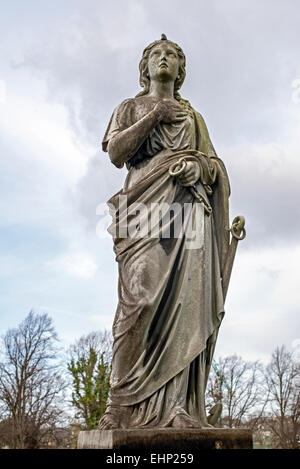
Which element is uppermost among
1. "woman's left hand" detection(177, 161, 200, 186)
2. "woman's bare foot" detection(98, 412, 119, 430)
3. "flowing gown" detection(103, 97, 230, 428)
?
"woman's left hand" detection(177, 161, 200, 186)

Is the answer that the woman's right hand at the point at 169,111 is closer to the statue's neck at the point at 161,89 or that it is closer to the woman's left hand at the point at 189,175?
the statue's neck at the point at 161,89

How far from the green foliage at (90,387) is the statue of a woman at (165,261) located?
35.2m

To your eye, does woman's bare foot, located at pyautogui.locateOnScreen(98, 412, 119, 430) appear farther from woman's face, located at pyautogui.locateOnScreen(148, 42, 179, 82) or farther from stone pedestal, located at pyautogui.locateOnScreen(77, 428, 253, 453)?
woman's face, located at pyautogui.locateOnScreen(148, 42, 179, 82)

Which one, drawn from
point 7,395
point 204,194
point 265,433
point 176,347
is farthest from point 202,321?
point 265,433

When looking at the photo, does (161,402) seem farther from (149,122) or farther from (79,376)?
(79,376)

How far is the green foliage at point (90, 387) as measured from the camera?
40156 mm

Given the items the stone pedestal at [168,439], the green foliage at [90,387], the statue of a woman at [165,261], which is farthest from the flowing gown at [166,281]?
the green foliage at [90,387]

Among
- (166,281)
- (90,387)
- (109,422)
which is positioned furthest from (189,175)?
(90,387)

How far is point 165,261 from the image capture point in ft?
18.9

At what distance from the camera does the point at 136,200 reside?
242 inches

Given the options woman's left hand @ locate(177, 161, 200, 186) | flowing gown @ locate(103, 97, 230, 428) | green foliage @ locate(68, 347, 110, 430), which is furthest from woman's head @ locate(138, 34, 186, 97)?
green foliage @ locate(68, 347, 110, 430)

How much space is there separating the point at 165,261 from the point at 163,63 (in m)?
2.79

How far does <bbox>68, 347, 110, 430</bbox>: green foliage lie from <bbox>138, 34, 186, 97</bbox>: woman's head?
35.2 m

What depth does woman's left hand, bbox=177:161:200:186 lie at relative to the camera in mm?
6148
